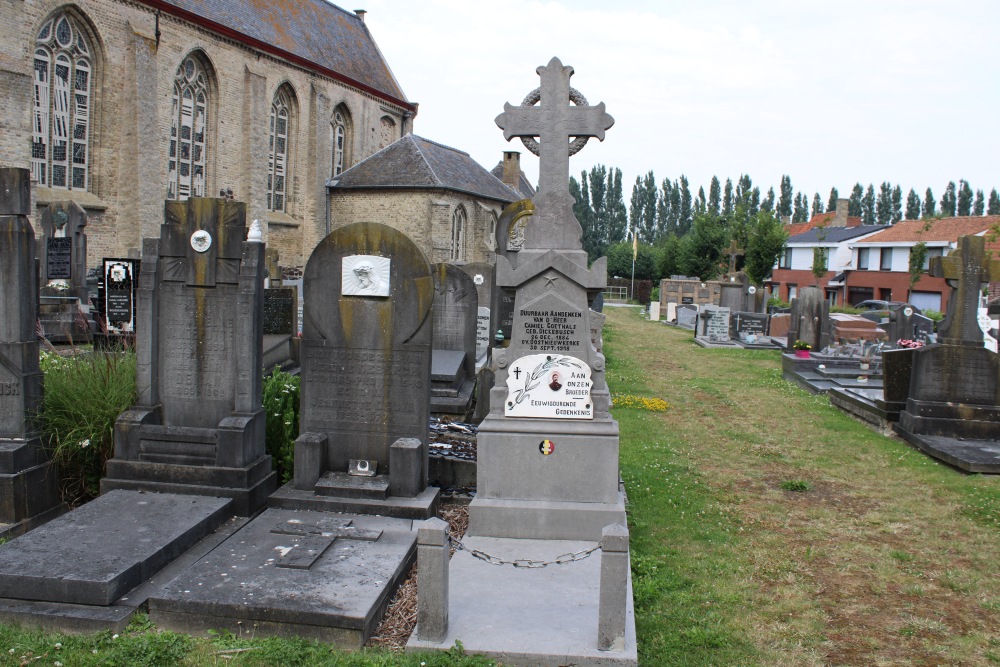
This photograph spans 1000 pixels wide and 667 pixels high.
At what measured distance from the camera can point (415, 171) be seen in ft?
101

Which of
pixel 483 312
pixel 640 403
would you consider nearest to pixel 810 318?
pixel 640 403

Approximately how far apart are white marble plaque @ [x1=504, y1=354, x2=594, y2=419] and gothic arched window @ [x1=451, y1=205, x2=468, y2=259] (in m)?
25.7

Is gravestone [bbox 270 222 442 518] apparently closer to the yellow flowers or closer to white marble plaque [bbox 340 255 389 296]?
white marble plaque [bbox 340 255 389 296]

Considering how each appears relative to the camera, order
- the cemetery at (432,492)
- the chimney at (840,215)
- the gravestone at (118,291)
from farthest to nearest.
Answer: the chimney at (840,215) < the gravestone at (118,291) < the cemetery at (432,492)

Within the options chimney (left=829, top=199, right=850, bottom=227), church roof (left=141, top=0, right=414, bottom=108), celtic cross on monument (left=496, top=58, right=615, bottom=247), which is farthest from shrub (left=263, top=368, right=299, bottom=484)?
chimney (left=829, top=199, right=850, bottom=227)

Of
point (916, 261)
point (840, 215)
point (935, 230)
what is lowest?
point (916, 261)

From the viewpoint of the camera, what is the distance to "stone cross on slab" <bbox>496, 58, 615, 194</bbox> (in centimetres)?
663

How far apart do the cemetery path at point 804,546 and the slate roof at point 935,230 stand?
41.4 m

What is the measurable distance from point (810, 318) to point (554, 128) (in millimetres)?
13294

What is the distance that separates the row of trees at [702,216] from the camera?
42.7m

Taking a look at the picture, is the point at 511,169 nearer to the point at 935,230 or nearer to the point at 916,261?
the point at 916,261

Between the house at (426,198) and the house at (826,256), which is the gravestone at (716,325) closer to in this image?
the house at (426,198)

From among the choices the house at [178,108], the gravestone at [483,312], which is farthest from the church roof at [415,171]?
the gravestone at [483,312]

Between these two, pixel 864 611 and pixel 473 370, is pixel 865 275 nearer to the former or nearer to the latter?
pixel 473 370
